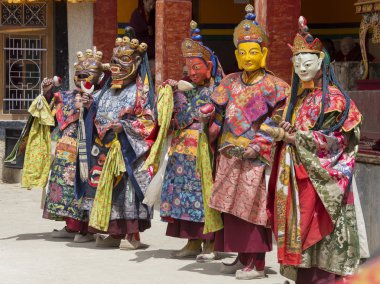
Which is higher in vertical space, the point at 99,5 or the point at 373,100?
the point at 99,5

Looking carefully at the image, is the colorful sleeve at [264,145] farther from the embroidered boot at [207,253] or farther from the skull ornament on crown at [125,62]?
the skull ornament on crown at [125,62]

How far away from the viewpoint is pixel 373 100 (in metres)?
8.05

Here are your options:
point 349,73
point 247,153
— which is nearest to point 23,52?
point 349,73

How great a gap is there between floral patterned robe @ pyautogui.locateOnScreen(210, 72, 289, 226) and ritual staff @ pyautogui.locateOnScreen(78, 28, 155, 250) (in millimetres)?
1380

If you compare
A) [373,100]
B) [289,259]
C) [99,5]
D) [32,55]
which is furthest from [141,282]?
[32,55]

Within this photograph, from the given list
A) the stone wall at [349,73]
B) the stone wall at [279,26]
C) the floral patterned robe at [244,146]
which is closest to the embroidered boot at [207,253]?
the floral patterned robe at [244,146]

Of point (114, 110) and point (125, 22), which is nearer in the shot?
point (114, 110)

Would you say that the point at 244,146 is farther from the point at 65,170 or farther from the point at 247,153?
the point at 65,170

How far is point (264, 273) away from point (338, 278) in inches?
50.8

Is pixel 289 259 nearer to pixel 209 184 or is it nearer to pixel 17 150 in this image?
pixel 209 184

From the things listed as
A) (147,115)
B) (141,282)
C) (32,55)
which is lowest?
(141,282)

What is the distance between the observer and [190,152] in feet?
24.7

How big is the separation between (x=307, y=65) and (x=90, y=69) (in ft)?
10.2

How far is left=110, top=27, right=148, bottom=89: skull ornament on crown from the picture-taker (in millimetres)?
8078
